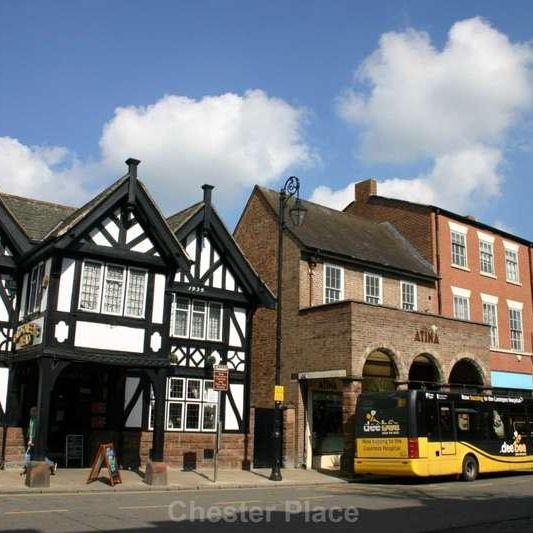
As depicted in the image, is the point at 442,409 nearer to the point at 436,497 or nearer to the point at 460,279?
the point at 436,497

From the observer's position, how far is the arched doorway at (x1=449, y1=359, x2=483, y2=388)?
91.9 feet

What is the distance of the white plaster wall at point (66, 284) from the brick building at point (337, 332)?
8.27 meters

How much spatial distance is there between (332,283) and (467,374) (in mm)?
7538

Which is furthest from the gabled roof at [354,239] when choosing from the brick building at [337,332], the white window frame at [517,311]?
the white window frame at [517,311]

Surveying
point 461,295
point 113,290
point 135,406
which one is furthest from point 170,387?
point 461,295

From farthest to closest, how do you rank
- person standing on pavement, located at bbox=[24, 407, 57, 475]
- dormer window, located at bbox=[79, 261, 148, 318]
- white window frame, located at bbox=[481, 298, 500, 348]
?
white window frame, located at bbox=[481, 298, 500, 348] → dormer window, located at bbox=[79, 261, 148, 318] → person standing on pavement, located at bbox=[24, 407, 57, 475]

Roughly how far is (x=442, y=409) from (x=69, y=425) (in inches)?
462

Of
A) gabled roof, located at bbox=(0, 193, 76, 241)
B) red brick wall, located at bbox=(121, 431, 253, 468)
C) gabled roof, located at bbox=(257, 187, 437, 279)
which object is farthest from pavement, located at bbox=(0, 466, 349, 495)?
gabled roof, located at bbox=(257, 187, 437, 279)

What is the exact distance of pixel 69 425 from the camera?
21719 mm

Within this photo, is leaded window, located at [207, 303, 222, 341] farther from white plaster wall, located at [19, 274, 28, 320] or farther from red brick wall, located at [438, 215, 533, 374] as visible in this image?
red brick wall, located at [438, 215, 533, 374]

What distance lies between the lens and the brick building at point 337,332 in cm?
2408

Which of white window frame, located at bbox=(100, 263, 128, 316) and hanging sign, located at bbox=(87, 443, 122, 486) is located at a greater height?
white window frame, located at bbox=(100, 263, 128, 316)

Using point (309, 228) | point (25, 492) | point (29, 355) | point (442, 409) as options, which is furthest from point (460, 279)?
point (25, 492)

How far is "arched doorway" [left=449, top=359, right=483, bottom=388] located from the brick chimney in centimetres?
Answer: 1110
